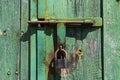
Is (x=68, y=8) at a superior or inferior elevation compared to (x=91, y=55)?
superior

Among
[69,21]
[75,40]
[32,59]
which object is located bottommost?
[32,59]

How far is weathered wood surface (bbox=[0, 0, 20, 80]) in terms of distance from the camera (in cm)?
309

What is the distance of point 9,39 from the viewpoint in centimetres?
310

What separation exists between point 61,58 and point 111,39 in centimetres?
30

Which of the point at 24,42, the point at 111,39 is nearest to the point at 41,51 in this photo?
the point at 24,42

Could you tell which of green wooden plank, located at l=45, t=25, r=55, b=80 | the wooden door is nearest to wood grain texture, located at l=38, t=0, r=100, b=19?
the wooden door

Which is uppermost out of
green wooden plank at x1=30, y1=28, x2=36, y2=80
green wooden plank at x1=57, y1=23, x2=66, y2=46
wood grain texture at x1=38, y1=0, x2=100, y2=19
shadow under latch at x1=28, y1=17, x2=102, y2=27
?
wood grain texture at x1=38, y1=0, x2=100, y2=19

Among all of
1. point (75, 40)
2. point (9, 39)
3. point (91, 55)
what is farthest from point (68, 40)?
point (9, 39)

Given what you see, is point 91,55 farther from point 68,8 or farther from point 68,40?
point 68,8

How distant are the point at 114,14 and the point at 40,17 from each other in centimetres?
41

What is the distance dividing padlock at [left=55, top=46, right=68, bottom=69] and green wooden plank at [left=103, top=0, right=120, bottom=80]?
0.76ft

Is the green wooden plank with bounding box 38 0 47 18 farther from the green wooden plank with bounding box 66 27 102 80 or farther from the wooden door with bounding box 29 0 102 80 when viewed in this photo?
the green wooden plank with bounding box 66 27 102 80

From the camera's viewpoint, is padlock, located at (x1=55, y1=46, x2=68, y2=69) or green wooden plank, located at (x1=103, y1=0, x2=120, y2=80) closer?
padlock, located at (x1=55, y1=46, x2=68, y2=69)

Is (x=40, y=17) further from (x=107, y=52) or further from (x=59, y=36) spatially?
(x=107, y=52)
